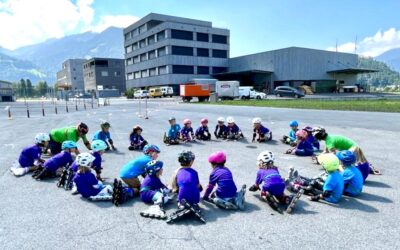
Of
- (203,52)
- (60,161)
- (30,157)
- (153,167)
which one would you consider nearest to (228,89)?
(203,52)

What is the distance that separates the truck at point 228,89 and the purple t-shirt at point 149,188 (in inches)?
1529

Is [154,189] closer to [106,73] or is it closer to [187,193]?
[187,193]

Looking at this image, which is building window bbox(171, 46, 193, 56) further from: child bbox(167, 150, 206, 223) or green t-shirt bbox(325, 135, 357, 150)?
child bbox(167, 150, 206, 223)

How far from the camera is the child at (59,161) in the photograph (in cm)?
612

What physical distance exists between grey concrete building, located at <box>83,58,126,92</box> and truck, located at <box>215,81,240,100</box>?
67613mm

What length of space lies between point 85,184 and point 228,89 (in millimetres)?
39281

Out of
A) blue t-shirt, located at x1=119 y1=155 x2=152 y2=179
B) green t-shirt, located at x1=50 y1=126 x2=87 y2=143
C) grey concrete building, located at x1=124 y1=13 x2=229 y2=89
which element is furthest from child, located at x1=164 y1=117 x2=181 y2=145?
grey concrete building, located at x1=124 y1=13 x2=229 y2=89

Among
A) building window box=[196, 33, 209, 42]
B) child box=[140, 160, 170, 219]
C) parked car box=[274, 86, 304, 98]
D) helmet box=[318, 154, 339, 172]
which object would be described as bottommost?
child box=[140, 160, 170, 219]

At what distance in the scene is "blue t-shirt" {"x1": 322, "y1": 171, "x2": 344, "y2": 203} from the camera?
184 inches

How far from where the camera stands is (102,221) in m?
4.36

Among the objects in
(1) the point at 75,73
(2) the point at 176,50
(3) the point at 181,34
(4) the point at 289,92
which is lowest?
(4) the point at 289,92

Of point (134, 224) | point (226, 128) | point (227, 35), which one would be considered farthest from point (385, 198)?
point (227, 35)

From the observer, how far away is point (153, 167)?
4891 mm

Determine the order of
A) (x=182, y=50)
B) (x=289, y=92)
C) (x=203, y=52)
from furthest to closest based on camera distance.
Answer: (x=203, y=52) → (x=182, y=50) → (x=289, y=92)
